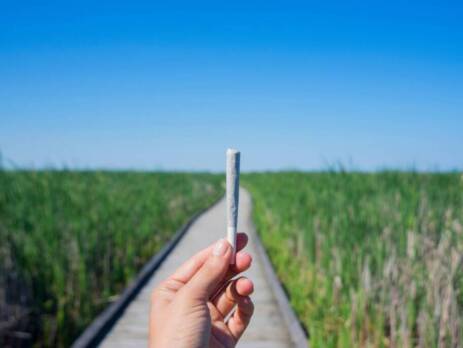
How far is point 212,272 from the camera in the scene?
113 cm

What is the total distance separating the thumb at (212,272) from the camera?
1.11 m

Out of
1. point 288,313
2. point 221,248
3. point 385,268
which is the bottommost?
point 288,313

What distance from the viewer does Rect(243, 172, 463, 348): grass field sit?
269 cm

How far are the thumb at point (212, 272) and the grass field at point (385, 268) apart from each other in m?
1.76

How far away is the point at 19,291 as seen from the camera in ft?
12.4

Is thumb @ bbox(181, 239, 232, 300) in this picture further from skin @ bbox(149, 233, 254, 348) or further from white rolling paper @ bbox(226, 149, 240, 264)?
white rolling paper @ bbox(226, 149, 240, 264)

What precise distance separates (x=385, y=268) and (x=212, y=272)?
2.35 meters

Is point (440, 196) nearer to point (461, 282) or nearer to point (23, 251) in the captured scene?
point (461, 282)

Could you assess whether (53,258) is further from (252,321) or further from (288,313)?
(288,313)

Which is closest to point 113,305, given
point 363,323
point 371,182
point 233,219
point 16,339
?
point 16,339

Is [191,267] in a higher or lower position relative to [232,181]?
lower

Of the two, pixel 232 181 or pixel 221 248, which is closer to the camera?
pixel 232 181

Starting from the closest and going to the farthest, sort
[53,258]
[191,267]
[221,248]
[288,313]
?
1. [221,248]
2. [191,267]
3. [53,258]
4. [288,313]

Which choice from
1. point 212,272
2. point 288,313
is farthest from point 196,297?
point 288,313
